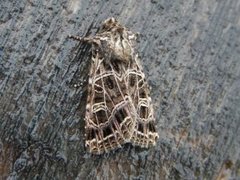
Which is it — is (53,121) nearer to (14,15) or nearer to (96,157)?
(96,157)

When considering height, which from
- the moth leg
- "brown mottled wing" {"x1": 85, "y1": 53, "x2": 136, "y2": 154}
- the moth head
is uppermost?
the moth head

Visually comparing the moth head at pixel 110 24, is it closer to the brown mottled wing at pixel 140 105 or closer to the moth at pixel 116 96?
the moth at pixel 116 96

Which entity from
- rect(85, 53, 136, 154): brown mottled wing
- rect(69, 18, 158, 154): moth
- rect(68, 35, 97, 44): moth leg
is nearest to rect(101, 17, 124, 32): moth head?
rect(69, 18, 158, 154): moth

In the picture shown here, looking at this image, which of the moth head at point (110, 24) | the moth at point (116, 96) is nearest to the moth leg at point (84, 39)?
the moth at point (116, 96)

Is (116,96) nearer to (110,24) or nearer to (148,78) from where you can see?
(148,78)

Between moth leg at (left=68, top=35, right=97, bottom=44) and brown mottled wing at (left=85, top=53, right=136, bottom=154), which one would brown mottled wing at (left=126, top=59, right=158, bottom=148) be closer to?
brown mottled wing at (left=85, top=53, right=136, bottom=154)

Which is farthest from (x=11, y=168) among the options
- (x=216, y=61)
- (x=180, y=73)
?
(x=216, y=61)
